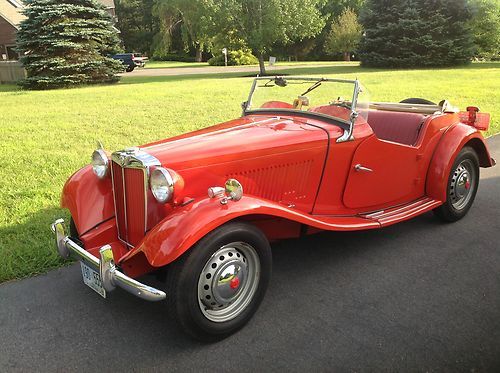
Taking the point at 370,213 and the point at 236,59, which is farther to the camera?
the point at 236,59

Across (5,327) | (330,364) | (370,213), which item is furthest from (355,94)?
(5,327)

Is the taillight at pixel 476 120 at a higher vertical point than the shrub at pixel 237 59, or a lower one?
lower

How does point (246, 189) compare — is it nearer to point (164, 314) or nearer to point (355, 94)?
point (164, 314)

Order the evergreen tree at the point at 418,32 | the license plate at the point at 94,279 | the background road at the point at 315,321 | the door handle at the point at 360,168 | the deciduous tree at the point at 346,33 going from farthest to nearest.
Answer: the deciduous tree at the point at 346,33, the evergreen tree at the point at 418,32, the door handle at the point at 360,168, the license plate at the point at 94,279, the background road at the point at 315,321

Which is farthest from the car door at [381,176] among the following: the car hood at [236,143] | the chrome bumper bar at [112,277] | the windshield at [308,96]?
the chrome bumper bar at [112,277]

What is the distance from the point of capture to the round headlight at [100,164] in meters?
3.30

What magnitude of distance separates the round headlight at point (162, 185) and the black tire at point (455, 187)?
2963 mm

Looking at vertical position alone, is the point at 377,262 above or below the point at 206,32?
below

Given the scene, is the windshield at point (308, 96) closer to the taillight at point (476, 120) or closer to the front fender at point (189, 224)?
the front fender at point (189, 224)

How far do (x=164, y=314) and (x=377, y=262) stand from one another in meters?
1.86

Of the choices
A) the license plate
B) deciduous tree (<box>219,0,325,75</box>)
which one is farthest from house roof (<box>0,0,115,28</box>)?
the license plate

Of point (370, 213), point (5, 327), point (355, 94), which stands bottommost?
point (5, 327)

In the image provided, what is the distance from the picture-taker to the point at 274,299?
324cm

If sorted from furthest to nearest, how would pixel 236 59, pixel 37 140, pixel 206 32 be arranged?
pixel 236 59 → pixel 206 32 → pixel 37 140
